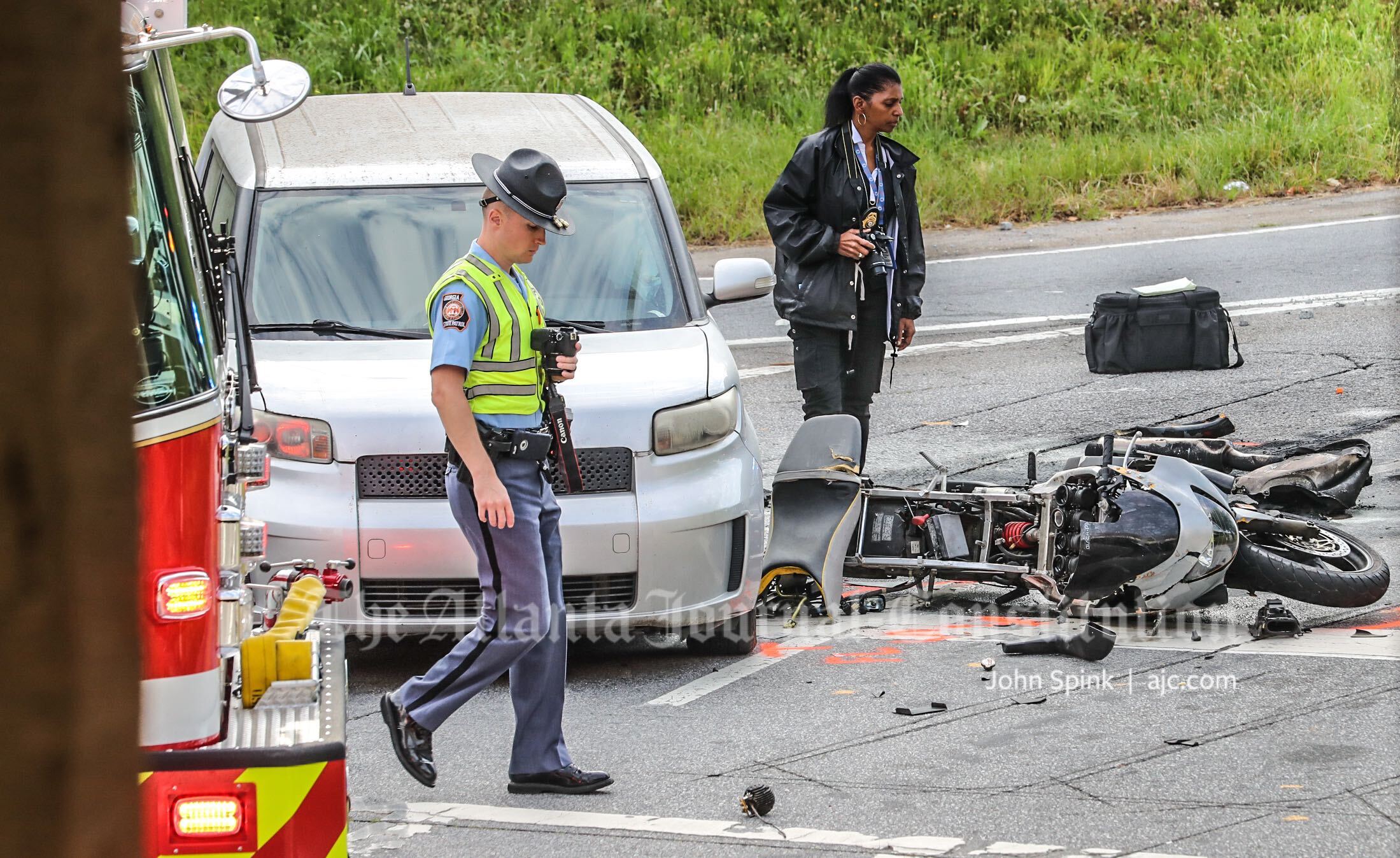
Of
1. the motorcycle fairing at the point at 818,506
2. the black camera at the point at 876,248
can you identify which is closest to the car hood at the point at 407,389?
the motorcycle fairing at the point at 818,506

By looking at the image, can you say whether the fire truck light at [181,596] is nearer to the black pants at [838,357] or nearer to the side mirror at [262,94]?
the side mirror at [262,94]

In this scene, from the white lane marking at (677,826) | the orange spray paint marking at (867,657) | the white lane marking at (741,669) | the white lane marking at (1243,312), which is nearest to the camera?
the white lane marking at (677,826)

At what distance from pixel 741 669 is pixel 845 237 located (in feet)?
7.49

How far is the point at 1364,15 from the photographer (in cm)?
2067

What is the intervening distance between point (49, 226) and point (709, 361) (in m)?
5.12

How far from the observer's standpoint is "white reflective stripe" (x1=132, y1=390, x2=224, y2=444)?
3.34m

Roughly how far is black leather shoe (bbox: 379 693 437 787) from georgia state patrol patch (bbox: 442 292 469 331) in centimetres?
108

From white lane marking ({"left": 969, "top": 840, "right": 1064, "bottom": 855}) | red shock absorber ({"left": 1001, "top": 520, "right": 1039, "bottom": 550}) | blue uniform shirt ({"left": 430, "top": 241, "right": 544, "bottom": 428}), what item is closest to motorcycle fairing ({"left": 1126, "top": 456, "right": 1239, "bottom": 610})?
red shock absorber ({"left": 1001, "top": 520, "right": 1039, "bottom": 550})

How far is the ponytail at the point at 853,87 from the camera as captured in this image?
7.62 m

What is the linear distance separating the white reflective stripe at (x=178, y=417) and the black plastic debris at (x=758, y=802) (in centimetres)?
187

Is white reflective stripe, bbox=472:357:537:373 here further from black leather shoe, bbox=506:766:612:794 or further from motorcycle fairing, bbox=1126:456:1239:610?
motorcycle fairing, bbox=1126:456:1239:610

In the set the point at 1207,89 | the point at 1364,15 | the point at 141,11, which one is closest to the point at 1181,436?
the point at 141,11

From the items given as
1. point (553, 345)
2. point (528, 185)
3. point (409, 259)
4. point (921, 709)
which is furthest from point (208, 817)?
point (409, 259)

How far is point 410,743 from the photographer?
15.9ft
